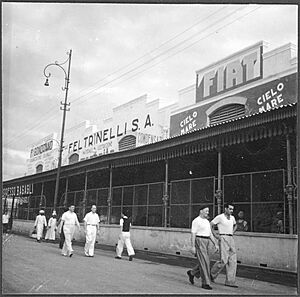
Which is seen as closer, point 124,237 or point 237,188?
point 124,237

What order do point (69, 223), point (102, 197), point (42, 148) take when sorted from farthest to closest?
point (102, 197) → point (42, 148) → point (69, 223)

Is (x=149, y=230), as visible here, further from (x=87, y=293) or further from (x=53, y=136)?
(x=87, y=293)

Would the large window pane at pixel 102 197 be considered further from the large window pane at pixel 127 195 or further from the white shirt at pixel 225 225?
the white shirt at pixel 225 225

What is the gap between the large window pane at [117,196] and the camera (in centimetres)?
1231

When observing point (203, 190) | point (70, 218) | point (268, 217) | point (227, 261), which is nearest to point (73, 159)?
point (70, 218)

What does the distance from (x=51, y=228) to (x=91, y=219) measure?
1.51 m

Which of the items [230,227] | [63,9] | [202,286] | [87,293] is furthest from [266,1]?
[87,293]

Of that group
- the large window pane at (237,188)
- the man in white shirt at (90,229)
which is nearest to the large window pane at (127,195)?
the man in white shirt at (90,229)

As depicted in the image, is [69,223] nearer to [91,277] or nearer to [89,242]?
[89,242]

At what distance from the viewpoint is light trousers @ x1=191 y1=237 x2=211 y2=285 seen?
7.74 meters

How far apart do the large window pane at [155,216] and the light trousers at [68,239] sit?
2.64 metres

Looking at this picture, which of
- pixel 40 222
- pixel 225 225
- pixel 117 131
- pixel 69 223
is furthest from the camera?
pixel 117 131

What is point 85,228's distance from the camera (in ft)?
37.1

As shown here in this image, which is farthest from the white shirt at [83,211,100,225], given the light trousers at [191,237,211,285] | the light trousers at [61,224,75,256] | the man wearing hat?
the light trousers at [191,237,211,285]
